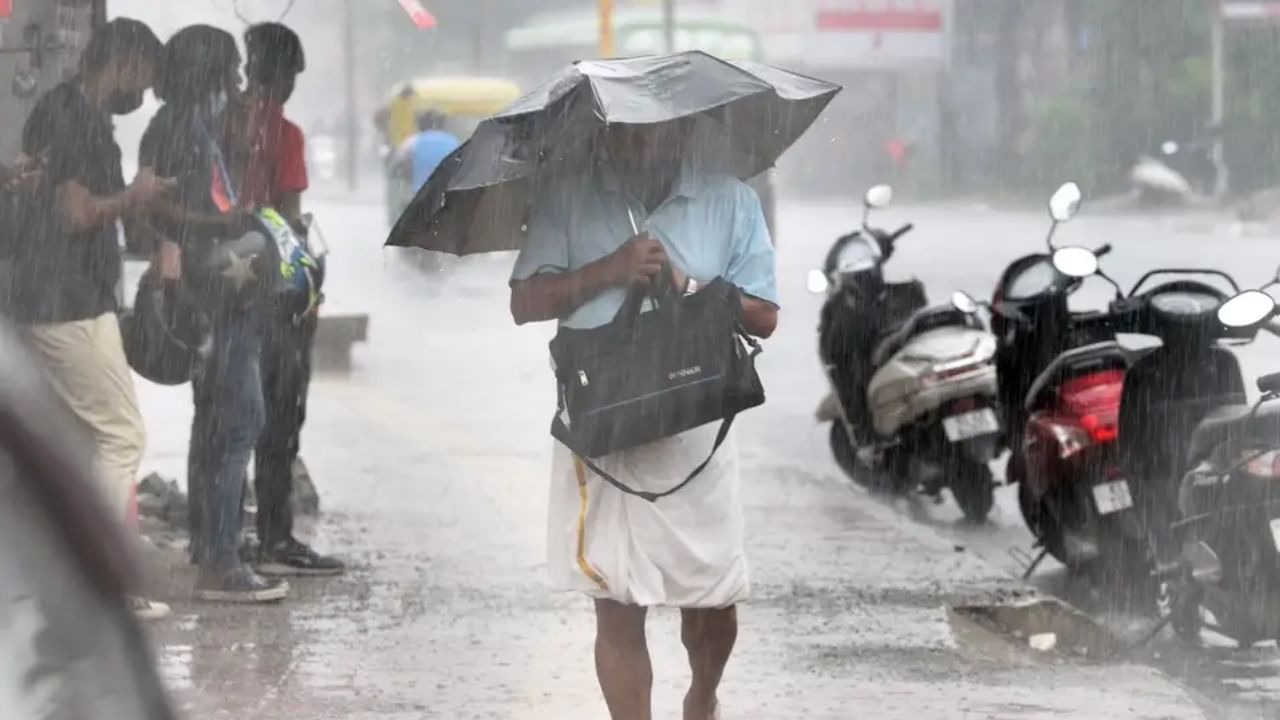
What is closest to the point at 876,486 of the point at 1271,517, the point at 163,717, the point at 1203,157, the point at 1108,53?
the point at 1271,517

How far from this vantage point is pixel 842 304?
10648 mm

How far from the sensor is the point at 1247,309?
A: 6488mm

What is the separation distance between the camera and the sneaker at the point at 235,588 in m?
7.54

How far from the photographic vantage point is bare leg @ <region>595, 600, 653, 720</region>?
518 centimetres

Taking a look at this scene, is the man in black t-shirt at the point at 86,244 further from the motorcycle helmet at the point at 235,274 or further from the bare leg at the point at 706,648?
the bare leg at the point at 706,648

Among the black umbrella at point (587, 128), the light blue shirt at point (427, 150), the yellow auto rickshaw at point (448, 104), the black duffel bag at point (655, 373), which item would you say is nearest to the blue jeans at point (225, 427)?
the black umbrella at point (587, 128)

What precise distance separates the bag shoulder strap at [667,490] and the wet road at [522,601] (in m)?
1.38

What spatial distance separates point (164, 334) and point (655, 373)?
121 inches

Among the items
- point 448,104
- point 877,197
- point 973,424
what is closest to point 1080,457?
point 973,424

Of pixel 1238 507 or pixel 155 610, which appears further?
pixel 155 610

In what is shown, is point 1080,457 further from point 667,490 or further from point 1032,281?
point 667,490

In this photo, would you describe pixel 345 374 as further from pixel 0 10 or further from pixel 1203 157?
pixel 1203 157

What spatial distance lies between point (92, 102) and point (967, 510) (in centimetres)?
467

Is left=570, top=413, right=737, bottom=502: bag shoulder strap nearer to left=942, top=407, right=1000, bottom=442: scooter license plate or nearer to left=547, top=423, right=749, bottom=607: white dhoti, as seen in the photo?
left=547, top=423, right=749, bottom=607: white dhoti
